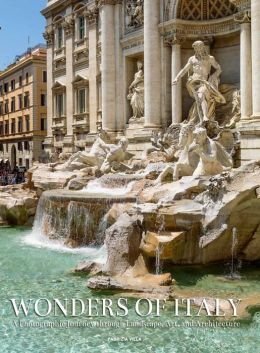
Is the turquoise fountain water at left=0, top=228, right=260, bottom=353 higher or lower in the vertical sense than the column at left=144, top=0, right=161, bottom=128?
lower

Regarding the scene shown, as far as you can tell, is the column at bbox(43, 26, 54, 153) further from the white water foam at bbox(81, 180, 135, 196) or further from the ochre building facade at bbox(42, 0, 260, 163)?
the white water foam at bbox(81, 180, 135, 196)

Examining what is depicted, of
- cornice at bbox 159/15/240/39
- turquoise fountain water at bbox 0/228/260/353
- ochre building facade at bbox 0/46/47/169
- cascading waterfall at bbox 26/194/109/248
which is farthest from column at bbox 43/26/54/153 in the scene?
turquoise fountain water at bbox 0/228/260/353

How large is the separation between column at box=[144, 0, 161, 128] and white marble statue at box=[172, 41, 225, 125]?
1.90 metres

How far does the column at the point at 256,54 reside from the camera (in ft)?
47.6

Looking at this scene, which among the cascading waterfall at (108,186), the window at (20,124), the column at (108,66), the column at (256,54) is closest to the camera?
the cascading waterfall at (108,186)

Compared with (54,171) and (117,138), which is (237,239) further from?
(117,138)

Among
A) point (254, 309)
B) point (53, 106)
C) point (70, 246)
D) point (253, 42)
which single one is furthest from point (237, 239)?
point (53, 106)

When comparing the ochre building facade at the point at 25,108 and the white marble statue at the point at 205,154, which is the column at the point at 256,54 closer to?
the white marble statue at the point at 205,154

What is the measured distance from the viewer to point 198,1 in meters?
18.6

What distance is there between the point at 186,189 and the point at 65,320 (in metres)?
4.24

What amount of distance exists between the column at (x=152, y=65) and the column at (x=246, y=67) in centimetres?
429

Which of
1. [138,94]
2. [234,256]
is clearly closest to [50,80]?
[138,94]

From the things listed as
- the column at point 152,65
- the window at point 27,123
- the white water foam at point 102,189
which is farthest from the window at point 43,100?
the white water foam at point 102,189

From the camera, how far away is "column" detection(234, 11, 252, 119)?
15422mm
